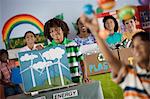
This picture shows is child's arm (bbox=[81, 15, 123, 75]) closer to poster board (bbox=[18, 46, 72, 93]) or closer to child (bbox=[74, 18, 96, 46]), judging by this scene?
poster board (bbox=[18, 46, 72, 93])

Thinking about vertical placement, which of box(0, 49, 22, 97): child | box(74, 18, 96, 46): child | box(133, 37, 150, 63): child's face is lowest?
box(0, 49, 22, 97): child

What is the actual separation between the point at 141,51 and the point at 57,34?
1.28 m

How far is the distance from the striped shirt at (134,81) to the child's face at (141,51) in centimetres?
4

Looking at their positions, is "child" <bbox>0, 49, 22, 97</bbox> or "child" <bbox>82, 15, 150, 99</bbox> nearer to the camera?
"child" <bbox>82, 15, 150, 99</bbox>

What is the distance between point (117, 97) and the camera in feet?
8.20

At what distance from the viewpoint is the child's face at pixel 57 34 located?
2.28m

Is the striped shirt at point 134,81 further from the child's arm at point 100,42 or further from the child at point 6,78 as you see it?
the child at point 6,78

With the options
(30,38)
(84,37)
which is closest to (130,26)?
(84,37)

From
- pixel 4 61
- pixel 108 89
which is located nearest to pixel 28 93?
pixel 108 89

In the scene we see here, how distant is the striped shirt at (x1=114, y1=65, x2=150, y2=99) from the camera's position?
103cm

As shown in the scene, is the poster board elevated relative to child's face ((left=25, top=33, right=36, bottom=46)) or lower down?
lower down

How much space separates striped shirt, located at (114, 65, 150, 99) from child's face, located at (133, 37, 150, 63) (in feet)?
0.12

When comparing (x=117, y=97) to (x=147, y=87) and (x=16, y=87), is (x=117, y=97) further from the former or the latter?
(x=147, y=87)

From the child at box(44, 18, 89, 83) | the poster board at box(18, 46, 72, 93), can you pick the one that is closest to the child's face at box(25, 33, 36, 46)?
the child at box(44, 18, 89, 83)
